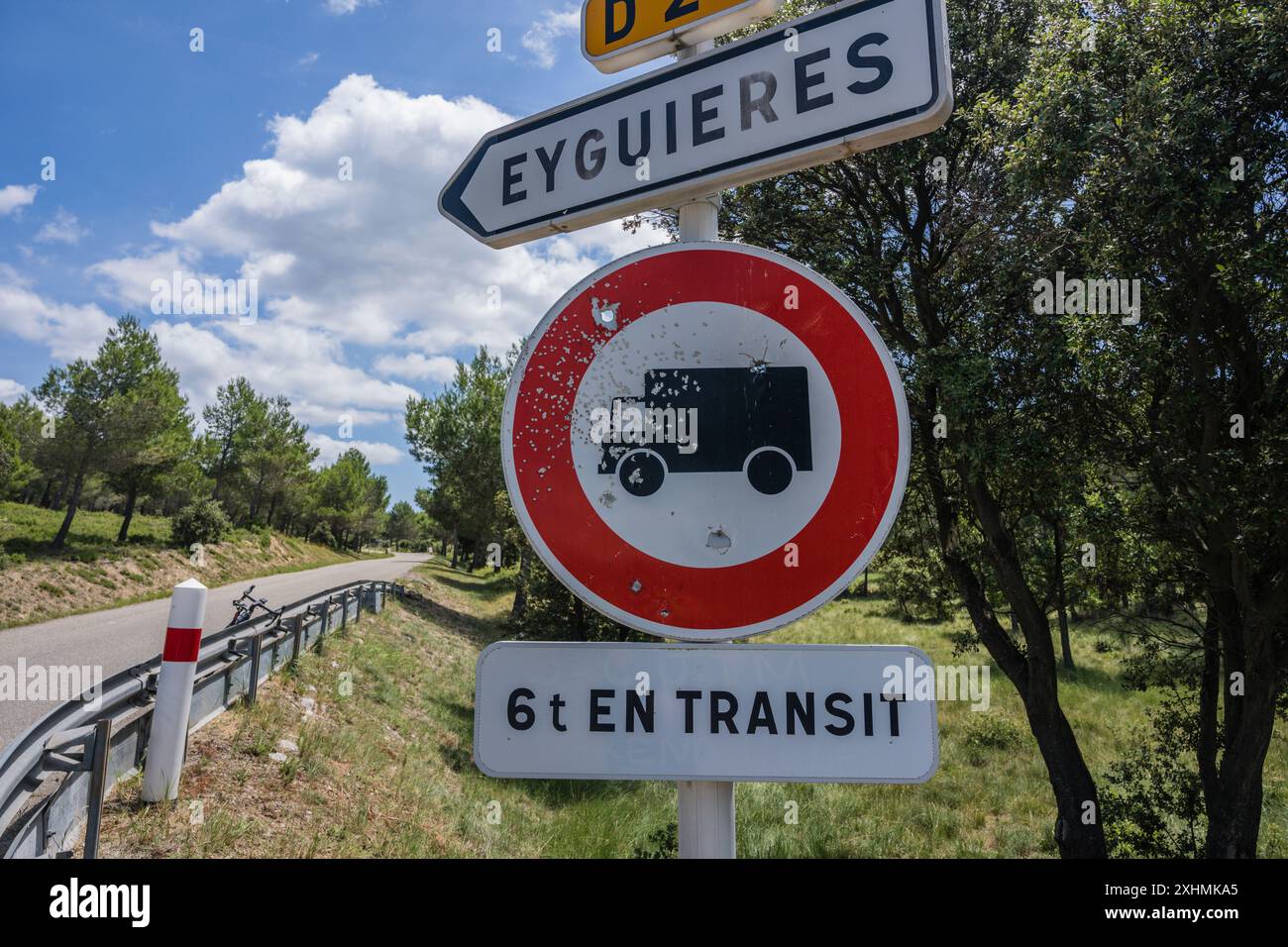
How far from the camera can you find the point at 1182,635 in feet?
32.8

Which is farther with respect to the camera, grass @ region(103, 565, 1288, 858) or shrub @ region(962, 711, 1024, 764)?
shrub @ region(962, 711, 1024, 764)

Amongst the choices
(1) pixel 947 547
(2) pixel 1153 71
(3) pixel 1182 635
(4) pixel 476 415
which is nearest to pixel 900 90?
(2) pixel 1153 71

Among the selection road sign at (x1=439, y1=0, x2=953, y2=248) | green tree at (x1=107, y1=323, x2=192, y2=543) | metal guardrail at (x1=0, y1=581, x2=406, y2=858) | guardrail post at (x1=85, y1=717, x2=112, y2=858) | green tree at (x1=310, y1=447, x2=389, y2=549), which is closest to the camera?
road sign at (x1=439, y1=0, x2=953, y2=248)

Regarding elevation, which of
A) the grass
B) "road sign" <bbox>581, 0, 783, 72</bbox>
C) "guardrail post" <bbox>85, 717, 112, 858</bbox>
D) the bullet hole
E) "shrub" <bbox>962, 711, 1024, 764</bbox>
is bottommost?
"shrub" <bbox>962, 711, 1024, 764</bbox>

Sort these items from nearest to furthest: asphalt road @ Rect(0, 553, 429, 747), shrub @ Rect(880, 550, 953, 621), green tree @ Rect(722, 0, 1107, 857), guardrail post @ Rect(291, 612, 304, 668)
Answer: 1. green tree @ Rect(722, 0, 1107, 857)
2. asphalt road @ Rect(0, 553, 429, 747)
3. guardrail post @ Rect(291, 612, 304, 668)
4. shrub @ Rect(880, 550, 953, 621)

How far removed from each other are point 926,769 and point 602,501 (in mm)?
729

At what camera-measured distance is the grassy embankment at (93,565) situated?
16734 mm

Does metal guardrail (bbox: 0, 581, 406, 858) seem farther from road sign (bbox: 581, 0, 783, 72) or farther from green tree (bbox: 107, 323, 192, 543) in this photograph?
green tree (bbox: 107, 323, 192, 543)

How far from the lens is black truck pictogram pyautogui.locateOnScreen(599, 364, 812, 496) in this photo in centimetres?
122

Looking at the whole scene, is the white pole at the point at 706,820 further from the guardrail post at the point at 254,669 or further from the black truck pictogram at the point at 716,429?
the guardrail post at the point at 254,669

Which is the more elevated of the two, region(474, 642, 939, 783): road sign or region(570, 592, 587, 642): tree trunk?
Result: region(474, 642, 939, 783): road sign

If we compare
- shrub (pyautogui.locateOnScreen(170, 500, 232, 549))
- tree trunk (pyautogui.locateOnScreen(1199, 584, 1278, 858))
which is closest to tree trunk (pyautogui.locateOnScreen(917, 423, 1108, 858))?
tree trunk (pyautogui.locateOnScreen(1199, 584, 1278, 858))

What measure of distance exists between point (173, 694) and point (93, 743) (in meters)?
0.76

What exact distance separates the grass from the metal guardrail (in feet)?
0.85
